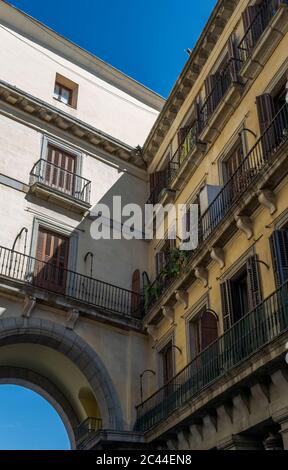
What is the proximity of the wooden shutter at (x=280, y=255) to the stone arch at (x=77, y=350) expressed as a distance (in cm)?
777

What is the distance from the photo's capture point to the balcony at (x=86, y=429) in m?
19.0

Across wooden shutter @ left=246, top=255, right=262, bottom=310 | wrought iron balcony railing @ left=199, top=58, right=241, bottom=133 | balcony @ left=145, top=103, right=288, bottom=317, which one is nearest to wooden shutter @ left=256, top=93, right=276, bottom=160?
balcony @ left=145, top=103, right=288, bottom=317

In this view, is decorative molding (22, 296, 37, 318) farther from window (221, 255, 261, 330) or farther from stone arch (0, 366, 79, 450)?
window (221, 255, 261, 330)

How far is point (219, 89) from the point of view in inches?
769

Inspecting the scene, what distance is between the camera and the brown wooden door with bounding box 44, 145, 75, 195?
21.9 meters

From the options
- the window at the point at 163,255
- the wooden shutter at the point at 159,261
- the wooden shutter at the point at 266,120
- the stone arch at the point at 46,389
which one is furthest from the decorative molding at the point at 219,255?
the stone arch at the point at 46,389

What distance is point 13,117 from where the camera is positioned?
22.1m

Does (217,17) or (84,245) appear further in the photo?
(84,245)

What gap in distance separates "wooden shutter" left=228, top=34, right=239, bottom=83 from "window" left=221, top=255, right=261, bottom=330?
5807 mm

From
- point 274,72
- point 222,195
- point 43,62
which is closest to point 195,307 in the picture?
point 222,195

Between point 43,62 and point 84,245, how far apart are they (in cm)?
807

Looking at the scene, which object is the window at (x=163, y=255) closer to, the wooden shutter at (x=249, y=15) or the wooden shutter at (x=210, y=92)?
the wooden shutter at (x=210, y=92)

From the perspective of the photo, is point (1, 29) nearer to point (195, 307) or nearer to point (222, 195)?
point (222, 195)

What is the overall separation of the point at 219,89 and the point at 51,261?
7.80 metres
